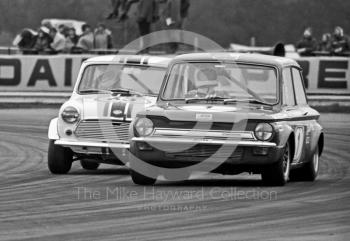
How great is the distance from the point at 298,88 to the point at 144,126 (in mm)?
2219

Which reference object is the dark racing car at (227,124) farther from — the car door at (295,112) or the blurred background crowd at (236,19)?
the blurred background crowd at (236,19)

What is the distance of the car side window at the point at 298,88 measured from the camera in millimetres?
12242

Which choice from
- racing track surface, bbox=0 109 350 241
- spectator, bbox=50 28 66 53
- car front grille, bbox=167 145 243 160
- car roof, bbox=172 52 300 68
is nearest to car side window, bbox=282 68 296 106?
car roof, bbox=172 52 300 68

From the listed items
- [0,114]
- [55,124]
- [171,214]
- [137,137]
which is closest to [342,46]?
[0,114]

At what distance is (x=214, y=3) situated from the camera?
37.6 m

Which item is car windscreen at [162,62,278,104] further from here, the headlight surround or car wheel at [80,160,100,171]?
car wheel at [80,160,100,171]

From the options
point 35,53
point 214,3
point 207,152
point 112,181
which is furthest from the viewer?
point 214,3

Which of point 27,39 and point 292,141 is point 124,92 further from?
point 27,39

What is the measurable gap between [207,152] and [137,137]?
75 centimetres

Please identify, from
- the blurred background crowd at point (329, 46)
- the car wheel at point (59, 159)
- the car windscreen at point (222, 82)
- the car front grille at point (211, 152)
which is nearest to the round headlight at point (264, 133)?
the car front grille at point (211, 152)

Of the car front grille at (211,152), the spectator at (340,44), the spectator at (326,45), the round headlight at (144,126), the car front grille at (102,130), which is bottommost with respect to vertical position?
the spectator at (326,45)

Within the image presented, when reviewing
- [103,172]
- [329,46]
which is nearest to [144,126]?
[103,172]

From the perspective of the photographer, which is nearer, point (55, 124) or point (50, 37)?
point (55, 124)

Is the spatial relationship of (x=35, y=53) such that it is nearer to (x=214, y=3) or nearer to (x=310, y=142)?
(x=214, y=3)
